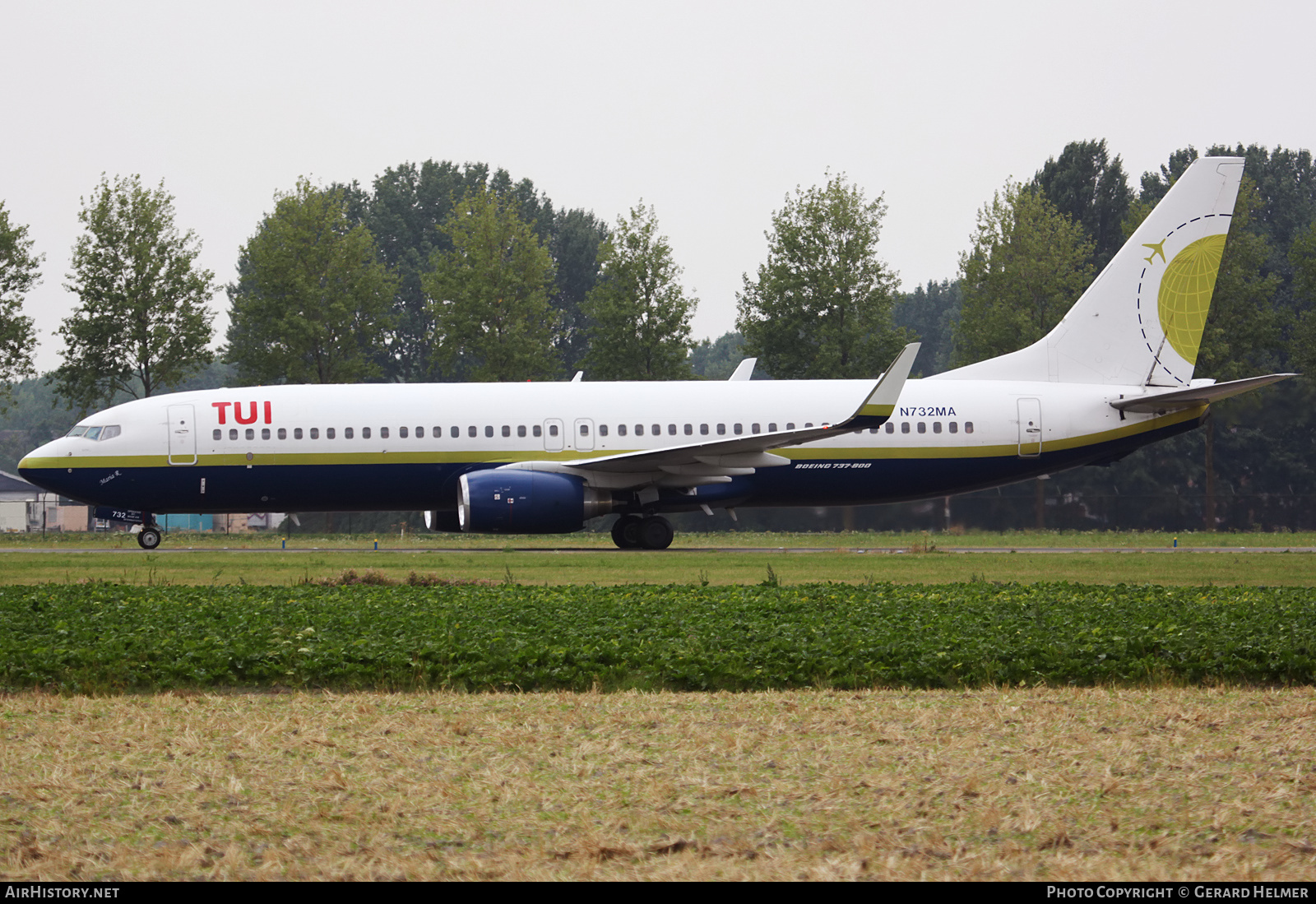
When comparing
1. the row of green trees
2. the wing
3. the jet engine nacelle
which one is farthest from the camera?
the row of green trees

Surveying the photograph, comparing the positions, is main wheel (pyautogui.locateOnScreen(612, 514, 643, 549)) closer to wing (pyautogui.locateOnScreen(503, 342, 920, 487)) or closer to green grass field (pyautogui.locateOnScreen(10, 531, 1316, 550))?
wing (pyautogui.locateOnScreen(503, 342, 920, 487))

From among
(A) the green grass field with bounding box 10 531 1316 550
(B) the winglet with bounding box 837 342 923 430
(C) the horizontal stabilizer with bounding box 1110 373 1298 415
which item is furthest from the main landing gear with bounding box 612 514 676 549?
(C) the horizontal stabilizer with bounding box 1110 373 1298 415

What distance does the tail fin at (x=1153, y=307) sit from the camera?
90.5 ft

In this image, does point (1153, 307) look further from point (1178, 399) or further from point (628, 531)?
point (628, 531)

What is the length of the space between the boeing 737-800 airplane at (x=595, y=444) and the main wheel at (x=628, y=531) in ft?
0.17

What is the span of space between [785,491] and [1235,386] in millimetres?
8381

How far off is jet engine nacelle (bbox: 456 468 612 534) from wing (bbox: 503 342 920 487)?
69cm

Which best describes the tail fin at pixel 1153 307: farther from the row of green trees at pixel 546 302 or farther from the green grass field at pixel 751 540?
the row of green trees at pixel 546 302

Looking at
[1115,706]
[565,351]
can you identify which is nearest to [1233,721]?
[1115,706]

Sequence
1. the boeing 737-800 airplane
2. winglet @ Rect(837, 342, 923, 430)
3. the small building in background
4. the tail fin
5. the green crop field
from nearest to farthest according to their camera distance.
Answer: the green crop field, winglet @ Rect(837, 342, 923, 430), the boeing 737-800 airplane, the tail fin, the small building in background

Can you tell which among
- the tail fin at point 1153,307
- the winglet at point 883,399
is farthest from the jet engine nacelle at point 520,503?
the tail fin at point 1153,307

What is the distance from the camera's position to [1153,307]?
27672mm

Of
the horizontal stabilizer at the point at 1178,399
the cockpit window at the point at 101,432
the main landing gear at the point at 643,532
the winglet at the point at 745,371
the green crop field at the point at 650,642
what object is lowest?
the green crop field at the point at 650,642

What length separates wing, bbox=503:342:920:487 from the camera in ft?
76.5
